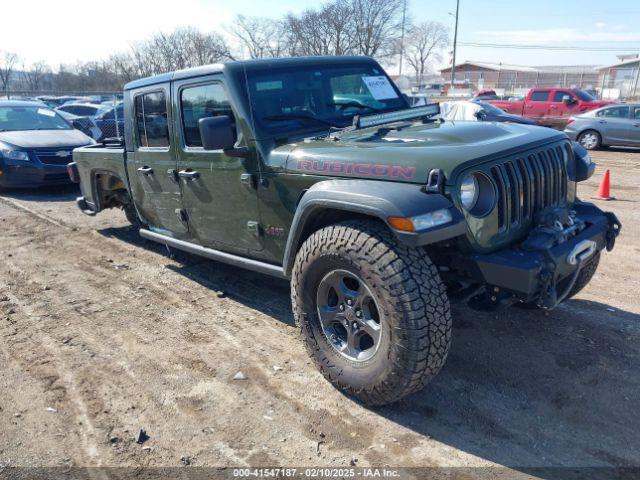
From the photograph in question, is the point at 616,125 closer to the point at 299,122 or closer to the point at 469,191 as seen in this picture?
the point at 299,122

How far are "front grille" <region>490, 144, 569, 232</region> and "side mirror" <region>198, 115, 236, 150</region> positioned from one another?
1767 millimetres

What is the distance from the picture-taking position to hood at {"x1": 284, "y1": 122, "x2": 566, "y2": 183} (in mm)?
2842

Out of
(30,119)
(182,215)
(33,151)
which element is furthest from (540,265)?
(30,119)

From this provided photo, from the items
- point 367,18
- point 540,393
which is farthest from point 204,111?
point 367,18

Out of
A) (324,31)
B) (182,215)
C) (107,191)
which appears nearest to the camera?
(182,215)

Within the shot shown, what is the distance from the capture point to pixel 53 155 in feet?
30.7

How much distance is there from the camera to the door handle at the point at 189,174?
165 inches

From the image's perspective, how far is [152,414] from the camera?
3053 millimetres

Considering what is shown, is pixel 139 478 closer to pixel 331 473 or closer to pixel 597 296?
pixel 331 473

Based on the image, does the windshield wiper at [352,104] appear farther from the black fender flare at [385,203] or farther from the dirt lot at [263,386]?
the dirt lot at [263,386]

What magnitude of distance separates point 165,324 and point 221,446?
168cm

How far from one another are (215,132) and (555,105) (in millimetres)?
18088

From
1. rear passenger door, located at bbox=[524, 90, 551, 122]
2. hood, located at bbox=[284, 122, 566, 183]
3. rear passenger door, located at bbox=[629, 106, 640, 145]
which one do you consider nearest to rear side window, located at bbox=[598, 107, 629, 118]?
rear passenger door, located at bbox=[629, 106, 640, 145]

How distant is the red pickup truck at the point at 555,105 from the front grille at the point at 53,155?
1559 cm
